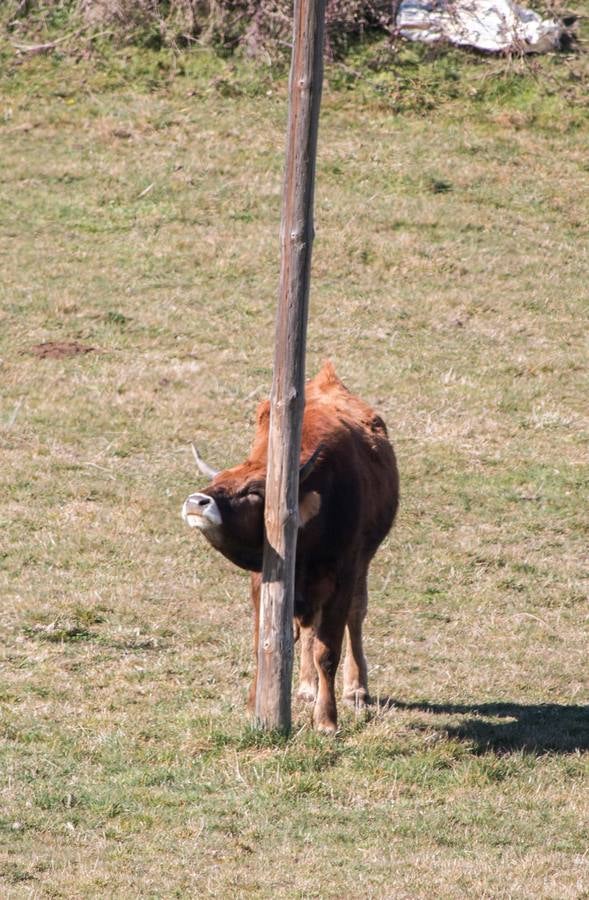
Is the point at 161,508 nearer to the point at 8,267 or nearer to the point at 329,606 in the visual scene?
the point at 329,606

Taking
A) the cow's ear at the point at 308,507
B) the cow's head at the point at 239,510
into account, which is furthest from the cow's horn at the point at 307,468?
the cow's ear at the point at 308,507

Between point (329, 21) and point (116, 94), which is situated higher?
point (329, 21)

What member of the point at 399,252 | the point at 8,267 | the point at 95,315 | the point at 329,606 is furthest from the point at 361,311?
the point at 329,606

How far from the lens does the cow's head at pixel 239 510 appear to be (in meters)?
7.89

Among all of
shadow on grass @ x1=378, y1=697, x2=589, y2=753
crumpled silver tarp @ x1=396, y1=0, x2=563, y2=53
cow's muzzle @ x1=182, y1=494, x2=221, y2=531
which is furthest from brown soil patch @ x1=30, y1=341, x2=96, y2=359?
crumpled silver tarp @ x1=396, y1=0, x2=563, y2=53

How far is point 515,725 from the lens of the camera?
9.49 metres

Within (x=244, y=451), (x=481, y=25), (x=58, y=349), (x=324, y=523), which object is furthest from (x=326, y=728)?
(x=481, y=25)

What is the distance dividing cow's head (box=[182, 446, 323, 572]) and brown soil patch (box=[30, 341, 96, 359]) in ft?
29.6

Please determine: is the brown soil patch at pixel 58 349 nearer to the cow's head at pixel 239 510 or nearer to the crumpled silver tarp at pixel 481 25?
the cow's head at pixel 239 510

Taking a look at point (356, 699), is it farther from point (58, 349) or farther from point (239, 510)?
point (58, 349)

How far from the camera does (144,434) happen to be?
15.3m

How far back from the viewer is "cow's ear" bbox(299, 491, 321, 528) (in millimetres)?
8727

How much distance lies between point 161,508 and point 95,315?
18.1 ft

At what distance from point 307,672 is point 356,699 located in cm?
39
